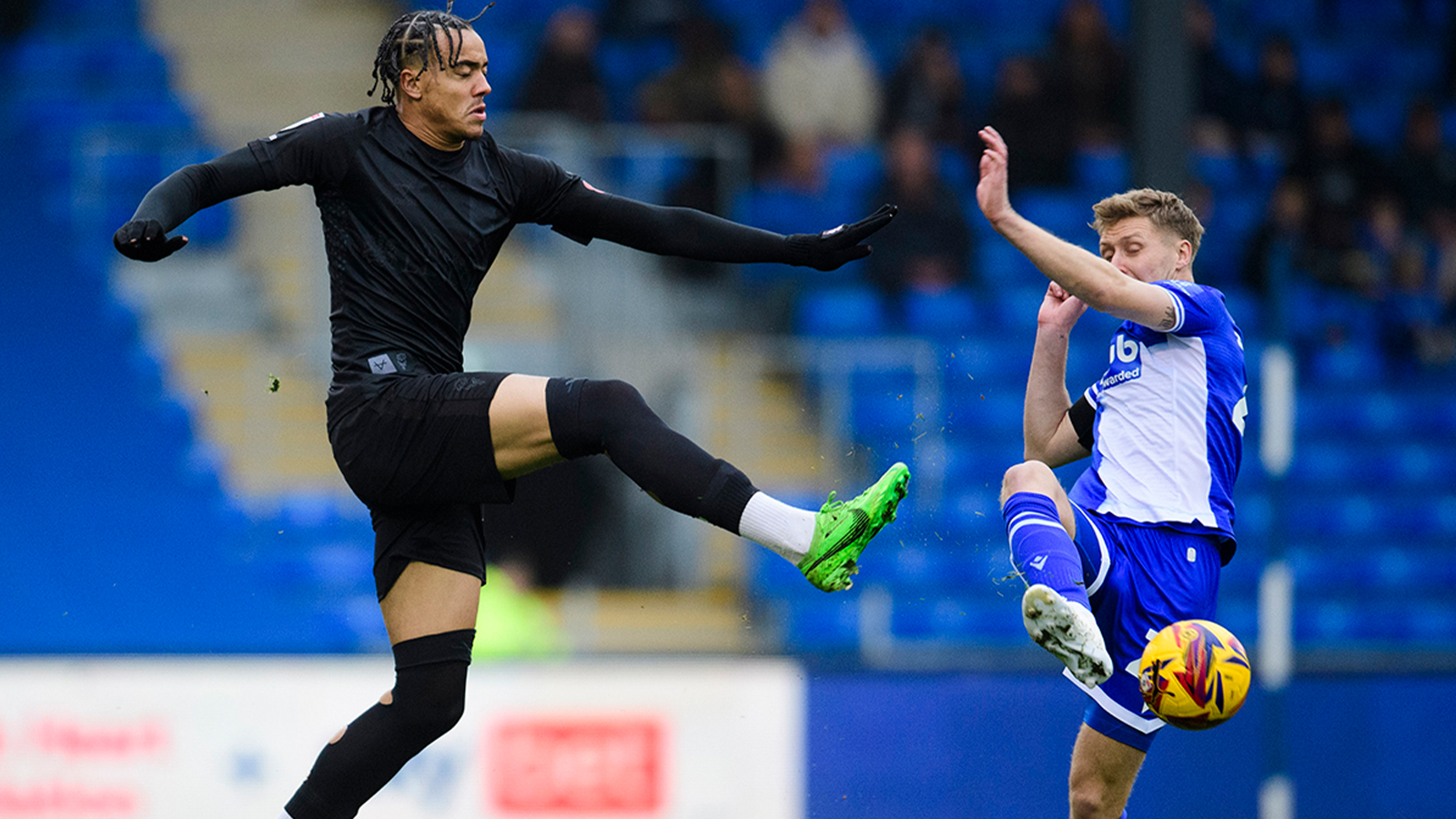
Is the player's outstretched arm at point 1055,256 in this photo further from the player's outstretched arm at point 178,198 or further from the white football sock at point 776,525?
the player's outstretched arm at point 178,198

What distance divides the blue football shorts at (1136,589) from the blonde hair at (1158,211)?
0.77m

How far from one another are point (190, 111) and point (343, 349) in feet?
22.9

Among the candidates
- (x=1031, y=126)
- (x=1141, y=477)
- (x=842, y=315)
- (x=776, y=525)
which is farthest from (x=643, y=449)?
(x=1031, y=126)

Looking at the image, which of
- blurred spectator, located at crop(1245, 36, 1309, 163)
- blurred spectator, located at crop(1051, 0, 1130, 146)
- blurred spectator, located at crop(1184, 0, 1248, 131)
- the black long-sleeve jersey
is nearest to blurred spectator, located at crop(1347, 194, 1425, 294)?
blurred spectator, located at crop(1245, 36, 1309, 163)

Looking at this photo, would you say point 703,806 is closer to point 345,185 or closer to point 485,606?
point 485,606

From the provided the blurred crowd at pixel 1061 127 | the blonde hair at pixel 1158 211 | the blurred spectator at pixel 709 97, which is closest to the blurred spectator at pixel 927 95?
the blurred crowd at pixel 1061 127

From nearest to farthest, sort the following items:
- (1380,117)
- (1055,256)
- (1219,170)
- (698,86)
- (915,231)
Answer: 1. (1055,256)
2. (915,231)
3. (698,86)
4. (1219,170)
5. (1380,117)

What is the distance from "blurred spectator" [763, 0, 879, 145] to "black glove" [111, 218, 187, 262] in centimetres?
649

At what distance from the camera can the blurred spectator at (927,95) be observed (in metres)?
9.32

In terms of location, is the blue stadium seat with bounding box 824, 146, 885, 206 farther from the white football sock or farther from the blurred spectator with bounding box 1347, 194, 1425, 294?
the white football sock

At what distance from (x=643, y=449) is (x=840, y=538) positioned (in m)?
0.48

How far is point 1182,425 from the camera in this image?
157 inches

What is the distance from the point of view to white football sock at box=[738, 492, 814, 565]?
3.42 meters

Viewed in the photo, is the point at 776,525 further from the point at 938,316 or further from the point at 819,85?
the point at 819,85
